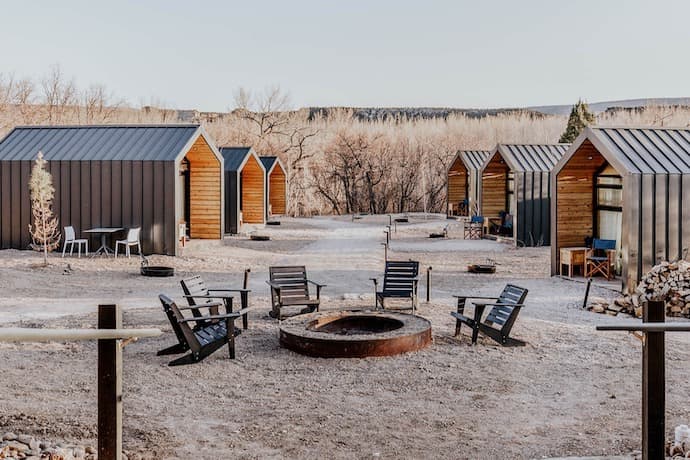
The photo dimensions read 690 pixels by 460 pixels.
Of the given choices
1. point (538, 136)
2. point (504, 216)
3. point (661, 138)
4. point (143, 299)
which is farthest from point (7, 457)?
point (538, 136)

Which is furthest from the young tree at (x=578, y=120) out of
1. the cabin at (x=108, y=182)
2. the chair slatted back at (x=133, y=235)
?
the chair slatted back at (x=133, y=235)

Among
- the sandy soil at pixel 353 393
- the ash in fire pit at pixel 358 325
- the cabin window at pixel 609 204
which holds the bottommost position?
the sandy soil at pixel 353 393

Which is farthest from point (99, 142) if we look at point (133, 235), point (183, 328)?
point (183, 328)

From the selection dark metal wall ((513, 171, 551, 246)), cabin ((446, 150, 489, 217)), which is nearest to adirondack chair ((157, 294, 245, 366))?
dark metal wall ((513, 171, 551, 246))

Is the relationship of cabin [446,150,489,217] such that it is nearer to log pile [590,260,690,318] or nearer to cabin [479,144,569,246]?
cabin [479,144,569,246]

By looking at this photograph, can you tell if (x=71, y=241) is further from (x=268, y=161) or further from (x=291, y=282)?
(x=268, y=161)

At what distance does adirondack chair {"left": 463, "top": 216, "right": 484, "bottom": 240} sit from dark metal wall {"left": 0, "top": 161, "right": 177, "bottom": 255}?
36.9 ft

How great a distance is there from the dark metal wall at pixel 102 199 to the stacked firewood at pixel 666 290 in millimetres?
11188

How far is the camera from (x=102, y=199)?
1806 cm

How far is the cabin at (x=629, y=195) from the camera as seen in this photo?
39.8ft

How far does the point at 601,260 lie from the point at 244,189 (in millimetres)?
19447

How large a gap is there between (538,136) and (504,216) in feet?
117

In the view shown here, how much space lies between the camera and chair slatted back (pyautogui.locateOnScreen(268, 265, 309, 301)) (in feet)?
34.4

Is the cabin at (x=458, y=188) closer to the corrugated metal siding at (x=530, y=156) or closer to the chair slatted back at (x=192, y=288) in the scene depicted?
the corrugated metal siding at (x=530, y=156)
